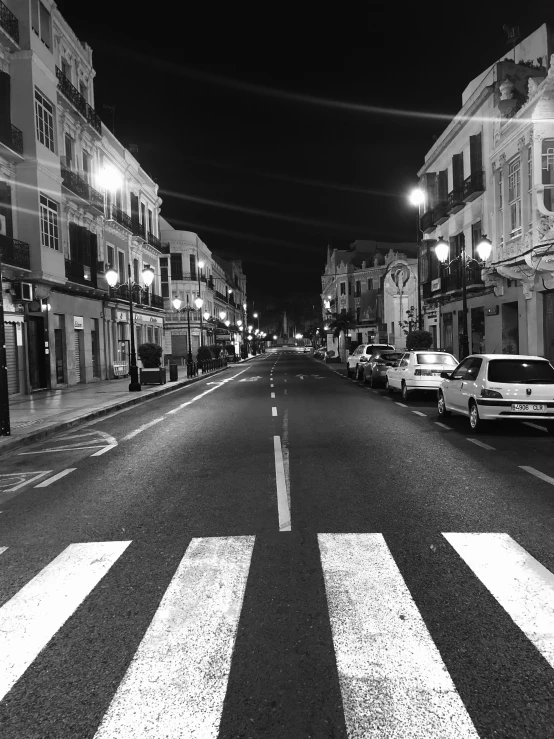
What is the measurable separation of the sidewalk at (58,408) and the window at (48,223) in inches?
233

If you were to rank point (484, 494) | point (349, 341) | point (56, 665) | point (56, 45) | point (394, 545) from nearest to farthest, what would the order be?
point (56, 665), point (394, 545), point (484, 494), point (56, 45), point (349, 341)

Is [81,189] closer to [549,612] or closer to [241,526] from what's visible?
[241,526]

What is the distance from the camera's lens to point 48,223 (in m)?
22.8

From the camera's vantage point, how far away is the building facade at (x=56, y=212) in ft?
69.2

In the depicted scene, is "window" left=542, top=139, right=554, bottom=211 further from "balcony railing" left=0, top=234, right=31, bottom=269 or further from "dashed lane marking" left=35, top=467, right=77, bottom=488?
"balcony railing" left=0, top=234, right=31, bottom=269

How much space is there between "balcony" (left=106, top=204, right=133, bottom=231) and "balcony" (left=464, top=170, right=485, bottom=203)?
18.5m

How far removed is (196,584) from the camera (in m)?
4.18

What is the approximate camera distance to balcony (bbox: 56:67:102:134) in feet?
81.7

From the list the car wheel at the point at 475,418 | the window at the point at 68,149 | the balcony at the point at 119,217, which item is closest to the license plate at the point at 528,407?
the car wheel at the point at 475,418

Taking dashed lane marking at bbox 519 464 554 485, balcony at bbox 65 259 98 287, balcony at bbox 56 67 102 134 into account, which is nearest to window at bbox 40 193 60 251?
balcony at bbox 65 259 98 287

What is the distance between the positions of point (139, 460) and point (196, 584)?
17.1 ft

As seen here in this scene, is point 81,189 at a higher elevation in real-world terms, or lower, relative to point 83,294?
higher

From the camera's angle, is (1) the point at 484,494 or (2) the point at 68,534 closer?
(2) the point at 68,534

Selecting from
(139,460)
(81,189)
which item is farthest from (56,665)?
(81,189)
